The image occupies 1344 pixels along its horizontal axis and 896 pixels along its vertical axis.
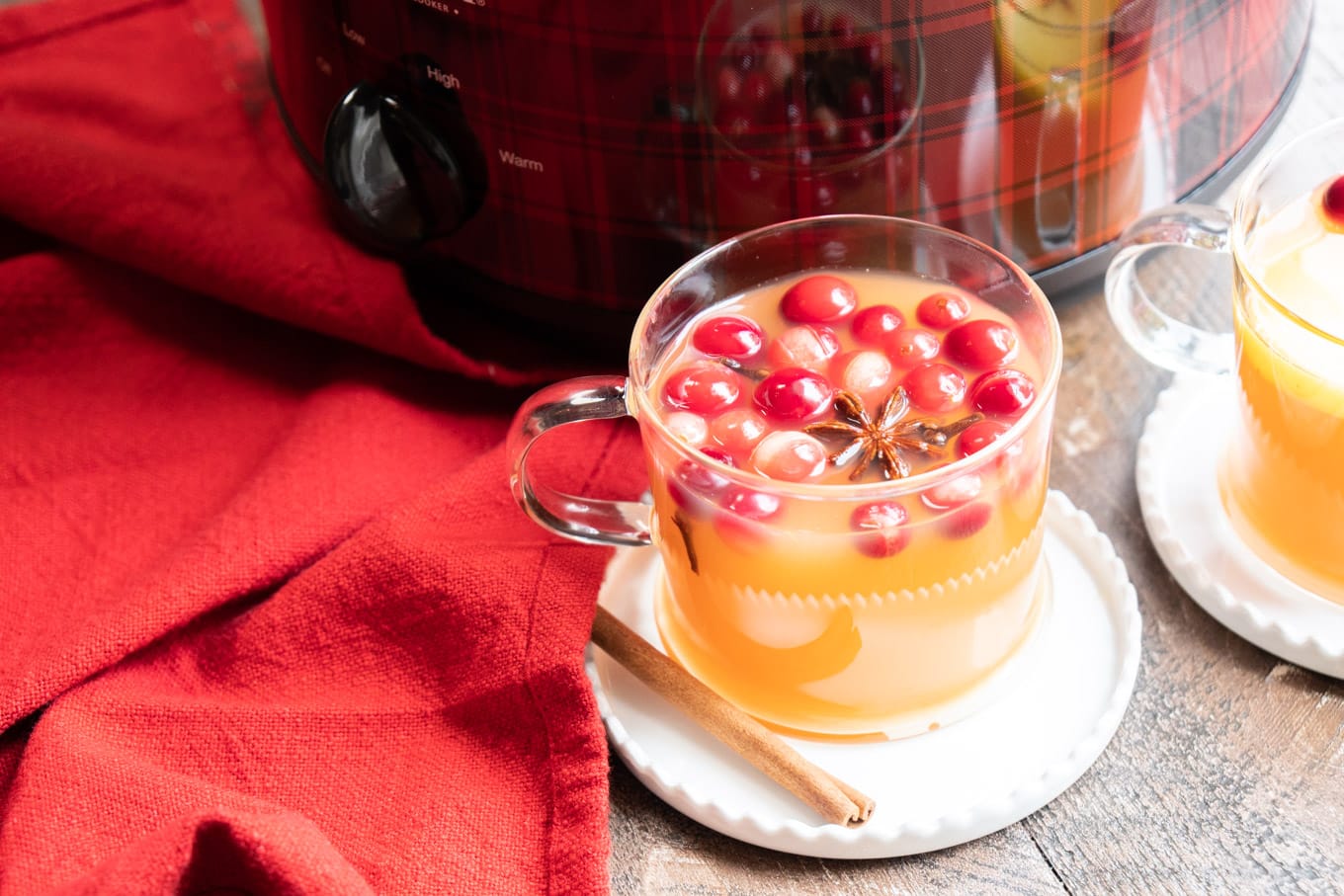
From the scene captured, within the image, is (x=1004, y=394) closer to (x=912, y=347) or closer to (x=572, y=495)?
(x=912, y=347)

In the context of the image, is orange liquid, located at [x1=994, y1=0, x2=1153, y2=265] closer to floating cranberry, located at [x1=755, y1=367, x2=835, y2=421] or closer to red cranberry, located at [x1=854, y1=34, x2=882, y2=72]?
red cranberry, located at [x1=854, y1=34, x2=882, y2=72]

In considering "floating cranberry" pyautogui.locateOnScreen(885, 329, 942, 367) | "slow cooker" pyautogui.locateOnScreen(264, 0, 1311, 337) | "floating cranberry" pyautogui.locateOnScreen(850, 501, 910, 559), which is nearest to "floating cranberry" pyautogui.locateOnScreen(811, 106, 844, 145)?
"slow cooker" pyautogui.locateOnScreen(264, 0, 1311, 337)

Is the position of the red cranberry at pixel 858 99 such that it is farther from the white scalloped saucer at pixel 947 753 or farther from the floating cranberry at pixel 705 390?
the white scalloped saucer at pixel 947 753

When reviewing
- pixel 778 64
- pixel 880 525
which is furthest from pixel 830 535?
pixel 778 64

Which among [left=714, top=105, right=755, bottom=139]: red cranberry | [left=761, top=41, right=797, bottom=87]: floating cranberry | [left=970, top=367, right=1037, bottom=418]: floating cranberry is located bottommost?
[left=970, top=367, right=1037, bottom=418]: floating cranberry

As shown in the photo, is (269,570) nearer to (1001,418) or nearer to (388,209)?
(388,209)
